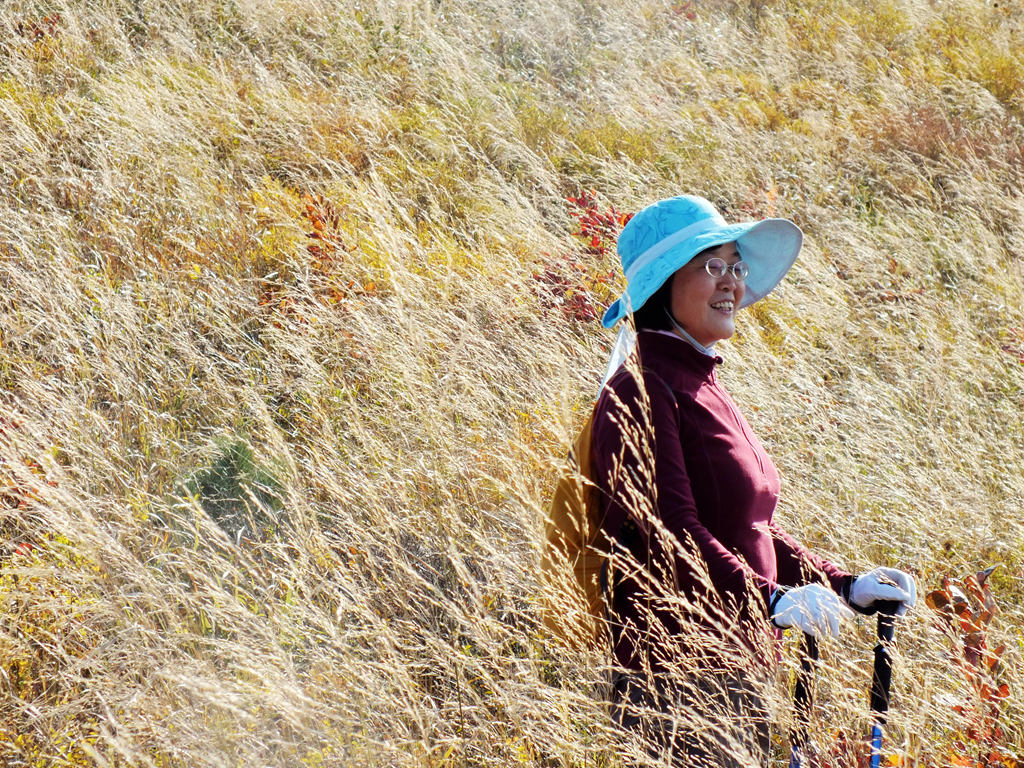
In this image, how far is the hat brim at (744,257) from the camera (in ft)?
7.27

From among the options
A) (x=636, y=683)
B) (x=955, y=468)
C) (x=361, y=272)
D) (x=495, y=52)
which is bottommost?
(x=955, y=468)

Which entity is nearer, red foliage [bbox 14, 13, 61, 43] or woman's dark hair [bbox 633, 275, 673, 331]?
woman's dark hair [bbox 633, 275, 673, 331]

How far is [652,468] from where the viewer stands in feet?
6.41

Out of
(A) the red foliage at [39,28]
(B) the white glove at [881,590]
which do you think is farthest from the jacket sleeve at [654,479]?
(A) the red foliage at [39,28]

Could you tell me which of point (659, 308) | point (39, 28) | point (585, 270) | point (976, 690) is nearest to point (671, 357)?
point (659, 308)

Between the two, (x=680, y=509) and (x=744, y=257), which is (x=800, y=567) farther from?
(x=744, y=257)

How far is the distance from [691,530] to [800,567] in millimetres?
537

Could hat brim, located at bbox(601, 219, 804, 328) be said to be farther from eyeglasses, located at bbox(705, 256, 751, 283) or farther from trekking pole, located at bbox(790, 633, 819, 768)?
trekking pole, located at bbox(790, 633, 819, 768)

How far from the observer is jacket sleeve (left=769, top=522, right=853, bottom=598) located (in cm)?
223

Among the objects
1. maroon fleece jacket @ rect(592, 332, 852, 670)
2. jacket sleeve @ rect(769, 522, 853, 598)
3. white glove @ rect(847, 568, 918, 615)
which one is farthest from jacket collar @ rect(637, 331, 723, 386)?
white glove @ rect(847, 568, 918, 615)

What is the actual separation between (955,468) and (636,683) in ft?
7.31

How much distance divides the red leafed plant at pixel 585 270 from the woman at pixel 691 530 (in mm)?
2206

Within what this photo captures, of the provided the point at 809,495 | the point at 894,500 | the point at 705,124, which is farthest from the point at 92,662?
the point at 705,124

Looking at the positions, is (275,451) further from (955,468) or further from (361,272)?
(955,468)
